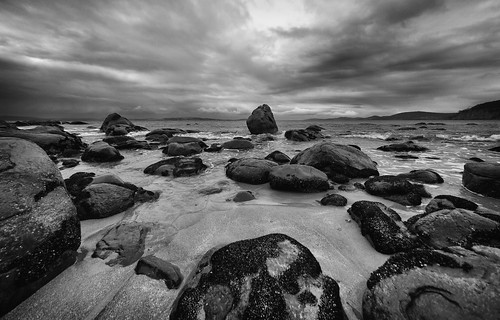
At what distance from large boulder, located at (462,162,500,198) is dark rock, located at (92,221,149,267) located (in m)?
7.14

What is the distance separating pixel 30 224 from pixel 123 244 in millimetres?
992

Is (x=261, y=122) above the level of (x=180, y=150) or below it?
above

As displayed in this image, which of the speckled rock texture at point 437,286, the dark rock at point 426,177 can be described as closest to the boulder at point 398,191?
the dark rock at point 426,177

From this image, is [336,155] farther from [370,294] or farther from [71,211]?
[71,211]

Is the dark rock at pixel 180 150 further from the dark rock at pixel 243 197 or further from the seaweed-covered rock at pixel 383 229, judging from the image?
the seaweed-covered rock at pixel 383 229

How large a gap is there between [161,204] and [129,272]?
6.65 feet

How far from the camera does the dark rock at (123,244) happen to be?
103 inches

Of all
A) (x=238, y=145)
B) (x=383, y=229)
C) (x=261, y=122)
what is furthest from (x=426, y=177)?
(x=261, y=122)

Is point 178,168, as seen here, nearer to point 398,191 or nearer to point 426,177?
point 398,191

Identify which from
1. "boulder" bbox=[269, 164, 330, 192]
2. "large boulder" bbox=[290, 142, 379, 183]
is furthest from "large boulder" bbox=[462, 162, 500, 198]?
"boulder" bbox=[269, 164, 330, 192]

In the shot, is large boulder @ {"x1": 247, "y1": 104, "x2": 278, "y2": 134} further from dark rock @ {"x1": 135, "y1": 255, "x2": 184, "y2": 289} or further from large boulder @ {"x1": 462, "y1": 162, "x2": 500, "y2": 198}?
dark rock @ {"x1": 135, "y1": 255, "x2": 184, "y2": 289}

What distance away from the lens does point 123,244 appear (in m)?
2.85

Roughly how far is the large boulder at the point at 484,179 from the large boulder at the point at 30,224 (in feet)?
26.0

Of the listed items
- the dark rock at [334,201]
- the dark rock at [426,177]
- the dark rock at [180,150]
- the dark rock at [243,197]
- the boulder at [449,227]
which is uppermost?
the boulder at [449,227]
